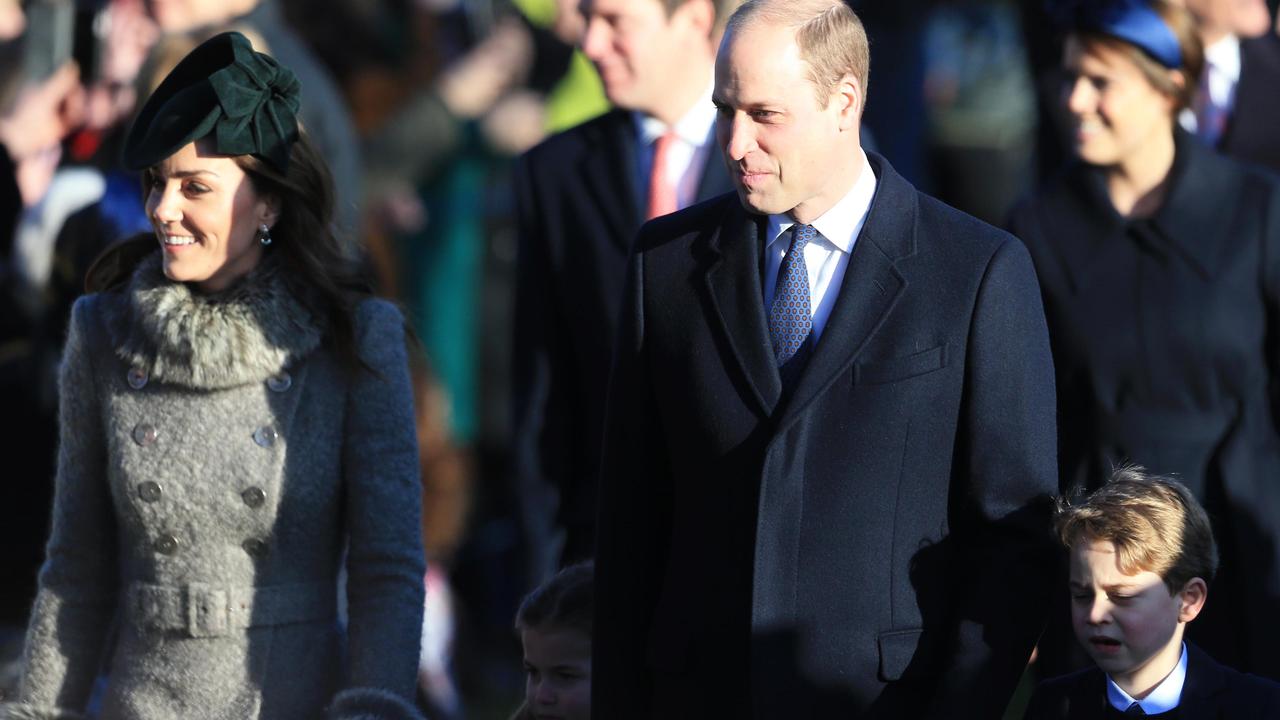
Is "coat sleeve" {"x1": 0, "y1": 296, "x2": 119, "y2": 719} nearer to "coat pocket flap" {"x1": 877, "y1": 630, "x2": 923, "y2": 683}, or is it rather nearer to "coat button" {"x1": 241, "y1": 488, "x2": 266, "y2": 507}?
"coat button" {"x1": 241, "y1": 488, "x2": 266, "y2": 507}

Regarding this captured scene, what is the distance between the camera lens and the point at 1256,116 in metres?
6.91

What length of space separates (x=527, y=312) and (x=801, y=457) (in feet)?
7.99

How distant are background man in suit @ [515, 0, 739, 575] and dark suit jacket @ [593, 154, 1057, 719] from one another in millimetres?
2020

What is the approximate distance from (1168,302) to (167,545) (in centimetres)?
258

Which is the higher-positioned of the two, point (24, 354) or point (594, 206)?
point (594, 206)

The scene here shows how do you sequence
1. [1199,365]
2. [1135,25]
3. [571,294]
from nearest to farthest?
[1199,365] → [1135,25] → [571,294]

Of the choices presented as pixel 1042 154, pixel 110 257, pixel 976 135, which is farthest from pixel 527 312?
pixel 976 135

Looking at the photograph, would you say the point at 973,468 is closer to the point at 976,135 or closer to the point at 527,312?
the point at 527,312

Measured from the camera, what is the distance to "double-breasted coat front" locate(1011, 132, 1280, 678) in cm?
546

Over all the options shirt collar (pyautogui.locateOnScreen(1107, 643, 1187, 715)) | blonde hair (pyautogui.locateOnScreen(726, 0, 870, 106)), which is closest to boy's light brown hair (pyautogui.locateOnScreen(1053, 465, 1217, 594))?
shirt collar (pyautogui.locateOnScreen(1107, 643, 1187, 715))

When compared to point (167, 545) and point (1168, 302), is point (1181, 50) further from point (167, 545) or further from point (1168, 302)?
point (167, 545)

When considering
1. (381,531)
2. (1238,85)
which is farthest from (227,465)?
(1238,85)

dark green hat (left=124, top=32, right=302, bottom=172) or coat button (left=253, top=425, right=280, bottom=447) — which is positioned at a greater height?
dark green hat (left=124, top=32, right=302, bottom=172)

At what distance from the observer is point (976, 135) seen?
1087 cm
